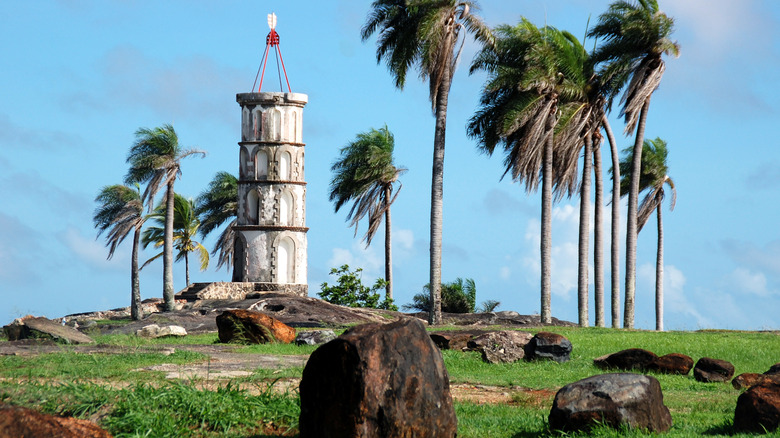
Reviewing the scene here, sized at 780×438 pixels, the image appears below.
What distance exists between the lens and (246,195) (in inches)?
1547

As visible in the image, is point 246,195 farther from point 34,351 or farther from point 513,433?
point 513,433

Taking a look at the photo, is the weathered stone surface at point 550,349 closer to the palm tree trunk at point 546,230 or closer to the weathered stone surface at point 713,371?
the weathered stone surface at point 713,371

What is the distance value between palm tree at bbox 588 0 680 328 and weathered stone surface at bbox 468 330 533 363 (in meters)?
13.1

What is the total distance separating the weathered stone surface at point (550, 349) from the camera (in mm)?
17266

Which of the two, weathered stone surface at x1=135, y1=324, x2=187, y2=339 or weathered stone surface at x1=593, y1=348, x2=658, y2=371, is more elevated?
weathered stone surface at x1=593, y1=348, x2=658, y2=371

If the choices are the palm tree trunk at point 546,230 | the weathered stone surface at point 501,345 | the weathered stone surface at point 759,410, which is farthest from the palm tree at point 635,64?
the weathered stone surface at point 759,410

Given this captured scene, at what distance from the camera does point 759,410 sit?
8703mm

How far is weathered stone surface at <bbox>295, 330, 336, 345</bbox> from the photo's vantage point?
768 inches

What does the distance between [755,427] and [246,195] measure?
32.2 metres

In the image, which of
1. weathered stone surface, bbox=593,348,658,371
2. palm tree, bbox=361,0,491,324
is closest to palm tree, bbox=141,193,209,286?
palm tree, bbox=361,0,491,324

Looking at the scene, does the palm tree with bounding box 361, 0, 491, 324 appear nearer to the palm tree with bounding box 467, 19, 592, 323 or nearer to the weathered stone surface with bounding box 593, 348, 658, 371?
the palm tree with bounding box 467, 19, 592, 323

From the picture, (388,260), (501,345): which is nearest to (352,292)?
(388,260)

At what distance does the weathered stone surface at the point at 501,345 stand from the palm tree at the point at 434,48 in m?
11.7

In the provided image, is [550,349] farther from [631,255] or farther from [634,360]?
[631,255]
